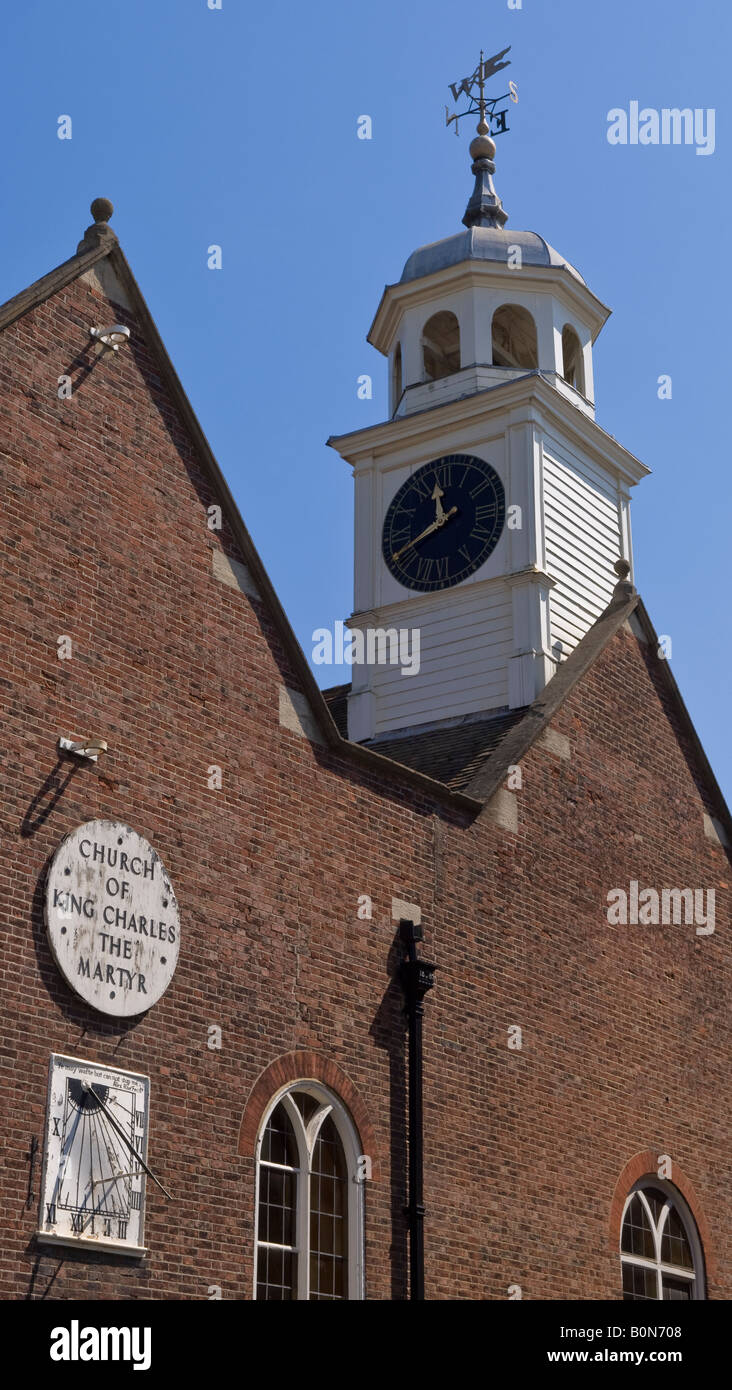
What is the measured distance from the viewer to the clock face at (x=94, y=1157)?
504 inches

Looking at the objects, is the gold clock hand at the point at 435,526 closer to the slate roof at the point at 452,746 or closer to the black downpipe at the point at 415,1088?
the slate roof at the point at 452,746

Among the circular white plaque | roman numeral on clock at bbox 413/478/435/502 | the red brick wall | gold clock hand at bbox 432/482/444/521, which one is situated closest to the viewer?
the circular white plaque

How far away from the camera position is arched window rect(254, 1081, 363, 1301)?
14836 millimetres

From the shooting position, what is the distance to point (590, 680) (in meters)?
21.6

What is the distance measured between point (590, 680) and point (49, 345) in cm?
893

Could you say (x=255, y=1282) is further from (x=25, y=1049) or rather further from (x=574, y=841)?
(x=574, y=841)

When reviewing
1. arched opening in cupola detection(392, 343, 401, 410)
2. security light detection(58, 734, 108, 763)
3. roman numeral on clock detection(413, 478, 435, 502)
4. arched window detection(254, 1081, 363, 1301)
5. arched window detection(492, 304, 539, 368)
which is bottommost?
arched window detection(254, 1081, 363, 1301)

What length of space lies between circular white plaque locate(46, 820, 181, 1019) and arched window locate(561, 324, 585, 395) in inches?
676

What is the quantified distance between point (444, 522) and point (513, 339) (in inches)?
190

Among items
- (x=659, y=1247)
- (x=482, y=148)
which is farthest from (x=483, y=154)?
(x=659, y=1247)

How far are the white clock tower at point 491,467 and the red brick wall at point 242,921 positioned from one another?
5536 millimetres

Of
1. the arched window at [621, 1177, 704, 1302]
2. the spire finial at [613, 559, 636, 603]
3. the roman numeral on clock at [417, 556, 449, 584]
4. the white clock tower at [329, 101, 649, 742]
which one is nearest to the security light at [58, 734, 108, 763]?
the arched window at [621, 1177, 704, 1302]

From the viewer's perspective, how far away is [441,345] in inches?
1182

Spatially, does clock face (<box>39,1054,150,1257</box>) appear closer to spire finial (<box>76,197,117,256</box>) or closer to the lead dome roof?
spire finial (<box>76,197,117,256</box>)
